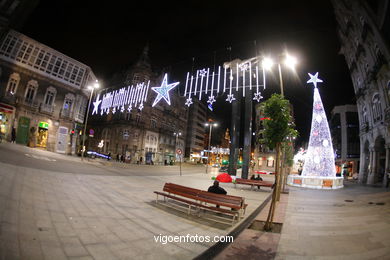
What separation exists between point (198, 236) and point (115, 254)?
205 centimetres

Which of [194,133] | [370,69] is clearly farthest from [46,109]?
[194,133]

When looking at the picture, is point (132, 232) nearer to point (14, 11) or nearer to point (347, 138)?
point (14, 11)

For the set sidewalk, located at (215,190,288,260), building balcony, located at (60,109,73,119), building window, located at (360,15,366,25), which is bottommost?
sidewalk, located at (215,190,288,260)

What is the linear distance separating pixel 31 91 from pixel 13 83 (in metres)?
1.86

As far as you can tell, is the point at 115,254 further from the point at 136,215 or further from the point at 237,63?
the point at 237,63

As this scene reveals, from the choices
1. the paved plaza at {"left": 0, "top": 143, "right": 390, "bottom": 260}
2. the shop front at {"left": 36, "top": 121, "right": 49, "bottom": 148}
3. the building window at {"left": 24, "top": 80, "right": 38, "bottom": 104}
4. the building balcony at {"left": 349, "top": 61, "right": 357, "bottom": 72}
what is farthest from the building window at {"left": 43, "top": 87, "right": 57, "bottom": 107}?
the building balcony at {"left": 349, "top": 61, "right": 357, "bottom": 72}

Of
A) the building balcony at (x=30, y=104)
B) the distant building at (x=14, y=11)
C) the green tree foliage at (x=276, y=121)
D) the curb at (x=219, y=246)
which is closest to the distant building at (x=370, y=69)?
the green tree foliage at (x=276, y=121)

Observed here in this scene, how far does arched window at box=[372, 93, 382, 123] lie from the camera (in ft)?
78.5

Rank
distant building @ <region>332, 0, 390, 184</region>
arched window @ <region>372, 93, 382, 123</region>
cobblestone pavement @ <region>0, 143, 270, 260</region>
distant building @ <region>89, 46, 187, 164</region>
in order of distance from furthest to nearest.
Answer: distant building @ <region>89, 46, 187, 164</region> < arched window @ <region>372, 93, 382, 123</region> < distant building @ <region>332, 0, 390, 184</region> < cobblestone pavement @ <region>0, 143, 270, 260</region>

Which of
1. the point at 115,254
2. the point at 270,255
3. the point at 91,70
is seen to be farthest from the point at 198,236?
the point at 91,70

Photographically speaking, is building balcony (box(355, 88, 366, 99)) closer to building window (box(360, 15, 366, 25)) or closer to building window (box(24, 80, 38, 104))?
building window (box(360, 15, 366, 25))

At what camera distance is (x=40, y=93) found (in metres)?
24.8

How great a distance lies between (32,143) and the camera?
2380 cm

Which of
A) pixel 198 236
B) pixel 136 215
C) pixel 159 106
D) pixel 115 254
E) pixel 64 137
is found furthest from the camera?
pixel 159 106
